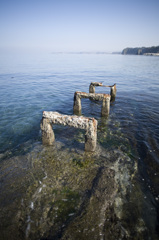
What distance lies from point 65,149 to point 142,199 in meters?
3.49

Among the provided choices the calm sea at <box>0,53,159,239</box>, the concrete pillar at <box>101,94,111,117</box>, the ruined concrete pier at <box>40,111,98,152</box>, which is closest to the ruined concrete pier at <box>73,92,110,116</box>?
the concrete pillar at <box>101,94,111,117</box>

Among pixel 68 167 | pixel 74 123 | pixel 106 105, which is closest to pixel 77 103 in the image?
pixel 106 105

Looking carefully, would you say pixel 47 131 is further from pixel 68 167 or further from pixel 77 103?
pixel 77 103

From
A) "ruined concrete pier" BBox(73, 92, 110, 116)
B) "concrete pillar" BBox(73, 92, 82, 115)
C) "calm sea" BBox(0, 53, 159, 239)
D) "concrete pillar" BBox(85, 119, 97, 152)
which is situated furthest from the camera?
"concrete pillar" BBox(73, 92, 82, 115)

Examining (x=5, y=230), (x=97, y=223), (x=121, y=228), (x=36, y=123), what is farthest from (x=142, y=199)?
(x=36, y=123)

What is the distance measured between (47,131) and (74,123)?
1.46m

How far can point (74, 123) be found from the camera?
492 centimetres

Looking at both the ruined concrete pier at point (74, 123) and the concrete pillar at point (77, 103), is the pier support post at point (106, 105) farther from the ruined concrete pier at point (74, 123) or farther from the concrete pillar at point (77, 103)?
the ruined concrete pier at point (74, 123)

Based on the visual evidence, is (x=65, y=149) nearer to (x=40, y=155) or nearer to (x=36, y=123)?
(x=40, y=155)

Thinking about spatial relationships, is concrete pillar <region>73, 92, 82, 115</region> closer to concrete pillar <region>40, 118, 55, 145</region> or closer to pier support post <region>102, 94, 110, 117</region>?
pier support post <region>102, 94, 110, 117</region>

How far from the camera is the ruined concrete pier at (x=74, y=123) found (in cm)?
487

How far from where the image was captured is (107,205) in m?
3.37

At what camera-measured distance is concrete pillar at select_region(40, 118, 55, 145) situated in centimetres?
524

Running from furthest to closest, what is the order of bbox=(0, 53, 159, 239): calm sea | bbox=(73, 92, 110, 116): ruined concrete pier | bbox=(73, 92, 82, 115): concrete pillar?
bbox=(73, 92, 82, 115): concrete pillar → bbox=(73, 92, 110, 116): ruined concrete pier → bbox=(0, 53, 159, 239): calm sea
